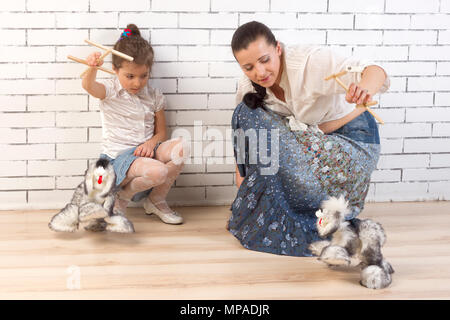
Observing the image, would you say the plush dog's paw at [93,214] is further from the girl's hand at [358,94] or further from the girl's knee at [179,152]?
the girl's hand at [358,94]

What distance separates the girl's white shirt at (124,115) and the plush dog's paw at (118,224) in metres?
0.38

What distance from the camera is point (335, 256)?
1.68m

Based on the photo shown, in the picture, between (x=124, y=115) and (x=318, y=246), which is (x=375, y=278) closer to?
(x=318, y=246)

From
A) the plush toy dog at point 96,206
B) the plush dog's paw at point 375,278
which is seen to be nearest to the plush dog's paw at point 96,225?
the plush toy dog at point 96,206

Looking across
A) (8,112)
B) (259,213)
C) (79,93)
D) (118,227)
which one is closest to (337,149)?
→ (259,213)

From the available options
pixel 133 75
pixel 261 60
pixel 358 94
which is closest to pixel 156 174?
pixel 133 75

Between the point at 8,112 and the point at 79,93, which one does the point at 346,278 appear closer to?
the point at 79,93

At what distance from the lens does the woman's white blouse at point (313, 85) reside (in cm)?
185

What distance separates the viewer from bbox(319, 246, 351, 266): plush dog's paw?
1677 mm

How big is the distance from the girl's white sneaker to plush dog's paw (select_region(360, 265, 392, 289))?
36.9 inches

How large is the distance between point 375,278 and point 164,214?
1041mm

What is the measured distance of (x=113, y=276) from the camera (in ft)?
5.74

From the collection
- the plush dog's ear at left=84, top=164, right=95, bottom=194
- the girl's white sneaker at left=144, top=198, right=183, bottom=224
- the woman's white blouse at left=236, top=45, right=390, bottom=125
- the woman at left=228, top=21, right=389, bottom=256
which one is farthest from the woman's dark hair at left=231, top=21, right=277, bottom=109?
the girl's white sneaker at left=144, top=198, right=183, bottom=224

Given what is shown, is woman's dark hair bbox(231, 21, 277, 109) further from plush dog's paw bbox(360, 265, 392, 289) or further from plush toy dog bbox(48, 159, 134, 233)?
plush dog's paw bbox(360, 265, 392, 289)
